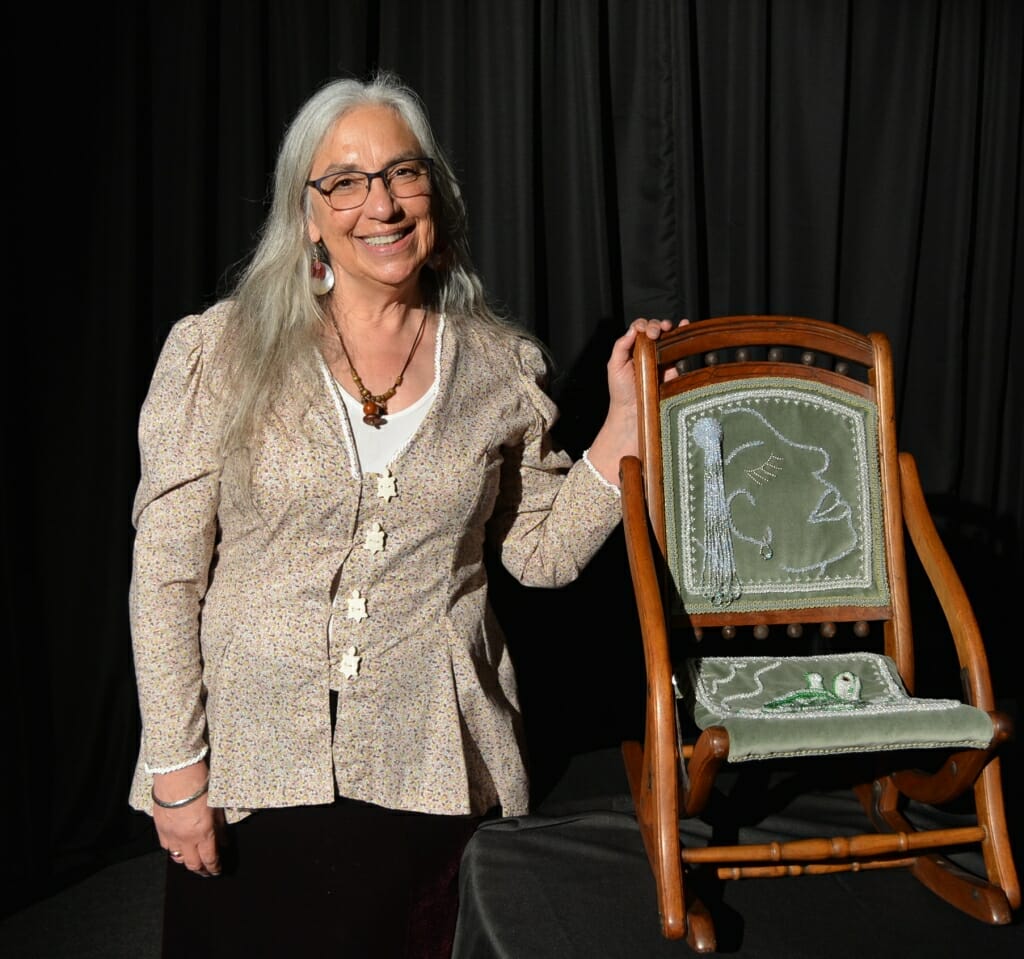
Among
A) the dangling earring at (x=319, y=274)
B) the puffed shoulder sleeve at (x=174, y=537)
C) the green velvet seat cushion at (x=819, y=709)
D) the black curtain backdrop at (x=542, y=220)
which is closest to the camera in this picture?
the green velvet seat cushion at (x=819, y=709)

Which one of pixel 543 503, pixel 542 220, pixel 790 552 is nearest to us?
pixel 790 552

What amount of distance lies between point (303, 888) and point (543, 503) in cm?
71

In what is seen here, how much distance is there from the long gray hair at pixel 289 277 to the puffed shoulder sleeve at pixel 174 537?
0.16ft

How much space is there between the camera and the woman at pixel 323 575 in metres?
1.62

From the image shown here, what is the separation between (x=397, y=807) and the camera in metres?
1.68

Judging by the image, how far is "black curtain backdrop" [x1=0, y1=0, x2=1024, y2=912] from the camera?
2.30 m

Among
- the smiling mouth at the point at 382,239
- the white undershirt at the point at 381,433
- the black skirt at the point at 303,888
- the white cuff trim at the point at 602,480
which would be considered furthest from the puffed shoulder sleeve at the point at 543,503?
the black skirt at the point at 303,888

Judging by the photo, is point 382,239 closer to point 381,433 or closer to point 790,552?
point 381,433

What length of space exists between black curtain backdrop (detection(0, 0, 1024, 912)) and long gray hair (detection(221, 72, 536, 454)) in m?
0.66

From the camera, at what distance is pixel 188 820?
1636 millimetres

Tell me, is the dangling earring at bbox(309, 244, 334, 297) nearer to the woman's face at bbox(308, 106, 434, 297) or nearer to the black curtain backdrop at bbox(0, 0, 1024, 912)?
the woman's face at bbox(308, 106, 434, 297)

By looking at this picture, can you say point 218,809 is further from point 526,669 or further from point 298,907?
point 526,669

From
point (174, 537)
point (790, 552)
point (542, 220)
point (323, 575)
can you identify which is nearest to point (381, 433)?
point (323, 575)

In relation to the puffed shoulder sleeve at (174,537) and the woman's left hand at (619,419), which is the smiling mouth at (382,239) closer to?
the puffed shoulder sleeve at (174,537)
